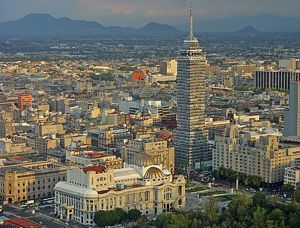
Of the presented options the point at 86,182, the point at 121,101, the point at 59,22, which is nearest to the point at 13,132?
the point at 121,101

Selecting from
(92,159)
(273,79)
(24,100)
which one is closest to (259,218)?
(92,159)

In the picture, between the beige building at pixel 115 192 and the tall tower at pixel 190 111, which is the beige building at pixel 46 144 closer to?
the tall tower at pixel 190 111

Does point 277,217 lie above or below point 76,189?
below

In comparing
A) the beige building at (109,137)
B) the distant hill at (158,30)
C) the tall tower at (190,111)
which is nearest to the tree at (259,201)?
the tall tower at (190,111)

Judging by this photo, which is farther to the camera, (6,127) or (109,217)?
(6,127)

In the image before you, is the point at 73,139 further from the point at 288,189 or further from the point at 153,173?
the point at 288,189
